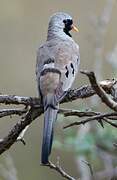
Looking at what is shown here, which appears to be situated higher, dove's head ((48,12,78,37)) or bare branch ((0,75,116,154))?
dove's head ((48,12,78,37))

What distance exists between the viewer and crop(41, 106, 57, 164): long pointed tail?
1.81 m

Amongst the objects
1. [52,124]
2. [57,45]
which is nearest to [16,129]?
[52,124]

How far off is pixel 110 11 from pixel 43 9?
22.4 inches

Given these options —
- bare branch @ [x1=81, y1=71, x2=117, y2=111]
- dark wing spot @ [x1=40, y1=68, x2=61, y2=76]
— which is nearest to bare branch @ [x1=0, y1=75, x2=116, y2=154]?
bare branch @ [x1=81, y1=71, x2=117, y2=111]

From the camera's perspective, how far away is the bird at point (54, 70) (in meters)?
1.96

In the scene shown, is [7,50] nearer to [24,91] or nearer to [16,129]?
[24,91]

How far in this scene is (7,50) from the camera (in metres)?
5.36

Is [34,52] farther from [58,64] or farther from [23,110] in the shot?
[23,110]

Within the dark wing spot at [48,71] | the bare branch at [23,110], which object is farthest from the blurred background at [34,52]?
the bare branch at [23,110]

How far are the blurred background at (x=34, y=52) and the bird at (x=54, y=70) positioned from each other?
1.57 meters

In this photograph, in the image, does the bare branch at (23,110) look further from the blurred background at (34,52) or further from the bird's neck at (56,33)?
the blurred background at (34,52)

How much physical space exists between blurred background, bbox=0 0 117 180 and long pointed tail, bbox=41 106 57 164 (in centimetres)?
225

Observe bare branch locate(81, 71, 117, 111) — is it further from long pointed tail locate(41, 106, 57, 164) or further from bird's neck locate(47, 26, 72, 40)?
bird's neck locate(47, 26, 72, 40)

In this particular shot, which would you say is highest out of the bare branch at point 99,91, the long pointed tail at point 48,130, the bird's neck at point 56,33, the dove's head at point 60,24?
the dove's head at point 60,24
